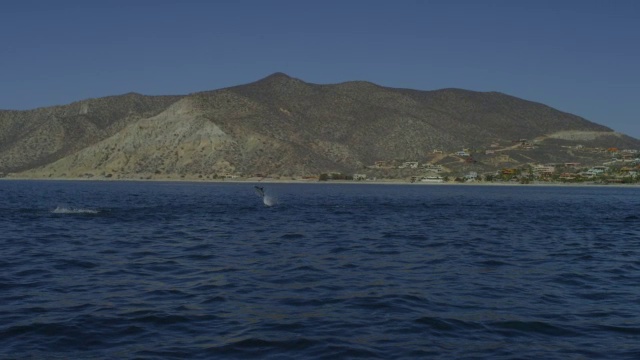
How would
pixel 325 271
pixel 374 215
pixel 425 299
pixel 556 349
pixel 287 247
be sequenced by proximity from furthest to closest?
pixel 374 215, pixel 287 247, pixel 325 271, pixel 425 299, pixel 556 349

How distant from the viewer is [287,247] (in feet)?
108

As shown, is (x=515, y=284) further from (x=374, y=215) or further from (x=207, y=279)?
(x=374, y=215)

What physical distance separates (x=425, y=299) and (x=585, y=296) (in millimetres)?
5375

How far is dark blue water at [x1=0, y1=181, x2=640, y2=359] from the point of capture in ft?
47.0

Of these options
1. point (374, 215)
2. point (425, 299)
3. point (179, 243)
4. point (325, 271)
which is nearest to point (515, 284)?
point (425, 299)

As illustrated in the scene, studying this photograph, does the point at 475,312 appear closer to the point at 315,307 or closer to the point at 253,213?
the point at 315,307

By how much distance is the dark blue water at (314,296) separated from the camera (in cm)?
1433

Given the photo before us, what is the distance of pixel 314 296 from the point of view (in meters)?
19.6

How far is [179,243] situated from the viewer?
3453cm

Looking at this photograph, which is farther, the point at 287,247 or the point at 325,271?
the point at 287,247

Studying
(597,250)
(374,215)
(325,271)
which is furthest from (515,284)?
(374,215)

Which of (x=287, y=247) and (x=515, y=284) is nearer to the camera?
(x=515, y=284)

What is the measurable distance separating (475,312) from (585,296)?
196 inches

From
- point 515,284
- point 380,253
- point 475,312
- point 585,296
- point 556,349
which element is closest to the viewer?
point 556,349
